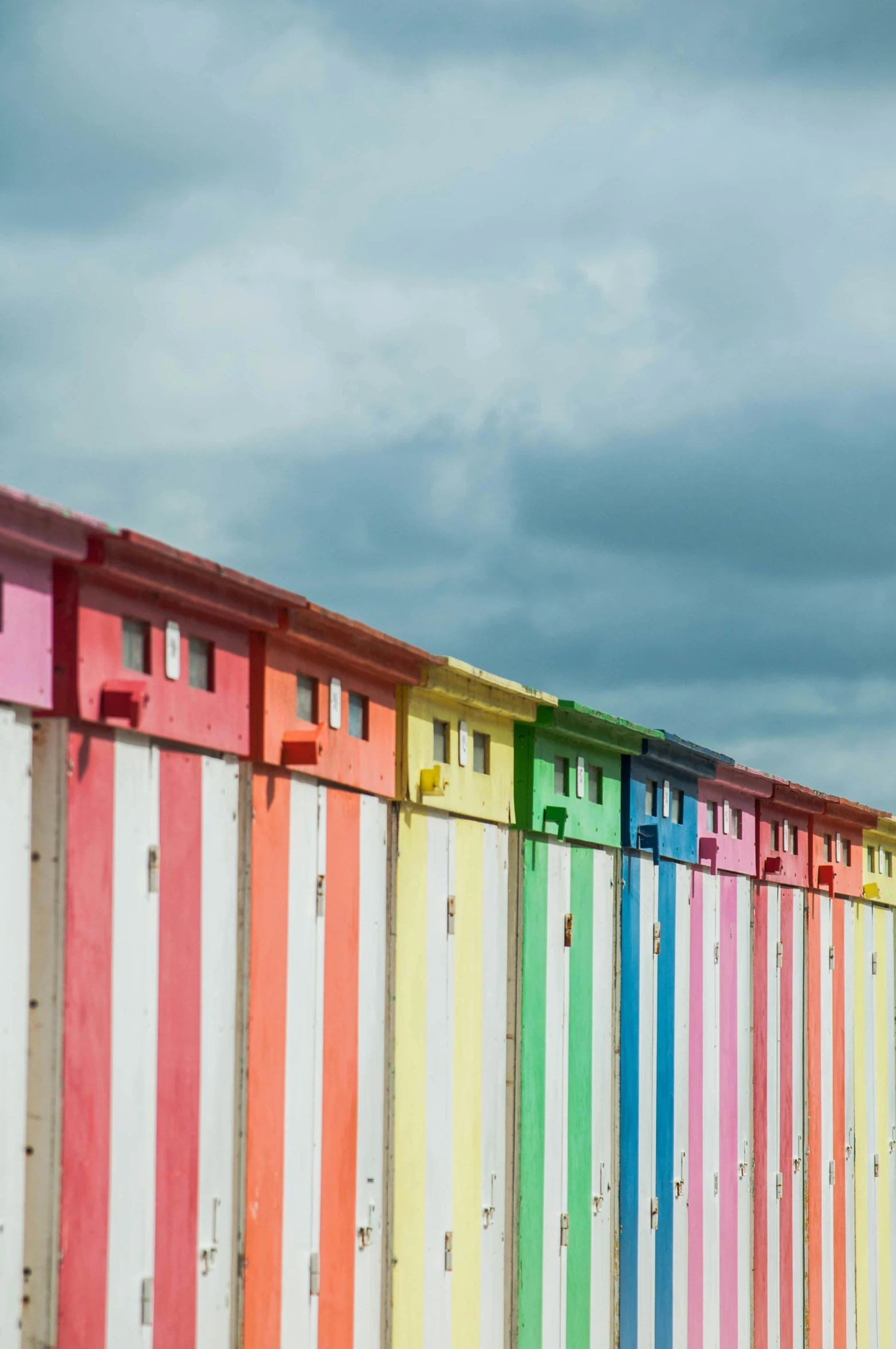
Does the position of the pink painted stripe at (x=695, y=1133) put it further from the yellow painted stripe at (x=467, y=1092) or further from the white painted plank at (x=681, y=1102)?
the yellow painted stripe at (x=467, y=1092)

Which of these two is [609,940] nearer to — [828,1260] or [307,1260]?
[307,1260]

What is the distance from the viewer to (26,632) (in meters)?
8.21

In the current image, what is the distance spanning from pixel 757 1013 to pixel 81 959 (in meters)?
12.0

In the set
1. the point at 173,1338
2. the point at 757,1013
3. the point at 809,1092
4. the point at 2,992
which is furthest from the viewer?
the point at 809,1092

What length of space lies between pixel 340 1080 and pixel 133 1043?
8.25ft

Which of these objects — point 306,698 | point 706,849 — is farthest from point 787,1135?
point 306,698

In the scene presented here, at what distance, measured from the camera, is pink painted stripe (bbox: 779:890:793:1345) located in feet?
64.3

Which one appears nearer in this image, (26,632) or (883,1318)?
(26,632)

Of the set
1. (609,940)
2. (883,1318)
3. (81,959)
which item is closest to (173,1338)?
(81,959)

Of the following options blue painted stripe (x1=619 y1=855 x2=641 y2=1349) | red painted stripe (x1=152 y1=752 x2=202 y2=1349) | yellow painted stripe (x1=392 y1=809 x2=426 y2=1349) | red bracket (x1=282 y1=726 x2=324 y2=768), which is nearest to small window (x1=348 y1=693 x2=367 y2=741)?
yellow painted stripe (x1=392 y1=809 x2=426 y2=1349)

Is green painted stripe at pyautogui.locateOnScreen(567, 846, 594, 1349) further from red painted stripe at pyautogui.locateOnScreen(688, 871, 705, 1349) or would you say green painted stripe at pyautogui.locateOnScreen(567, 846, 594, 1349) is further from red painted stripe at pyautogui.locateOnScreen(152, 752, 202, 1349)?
red painted stripe at pyautogui.locateOnScreen(152, 752, 202, 1349)

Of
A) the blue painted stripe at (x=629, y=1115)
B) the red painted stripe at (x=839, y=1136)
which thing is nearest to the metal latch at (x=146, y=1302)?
the blue painted stripe at (x=629, y=1115)

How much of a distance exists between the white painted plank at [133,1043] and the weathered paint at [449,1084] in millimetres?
3097

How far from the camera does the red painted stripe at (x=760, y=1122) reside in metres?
18.8
